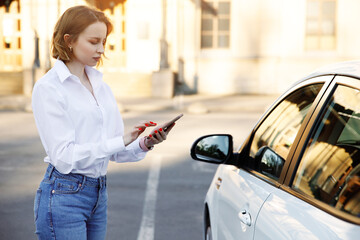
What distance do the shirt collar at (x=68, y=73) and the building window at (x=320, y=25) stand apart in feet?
70.3

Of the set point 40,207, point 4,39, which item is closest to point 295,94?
point 40,207

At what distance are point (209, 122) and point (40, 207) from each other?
37.0ft

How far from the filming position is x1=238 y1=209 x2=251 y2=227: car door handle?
2382mm

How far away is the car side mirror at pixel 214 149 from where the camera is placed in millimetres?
2973

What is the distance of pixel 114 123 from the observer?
2742 mm

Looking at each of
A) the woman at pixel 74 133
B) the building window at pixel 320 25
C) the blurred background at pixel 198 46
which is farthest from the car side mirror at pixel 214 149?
the building window at pixel 320 25

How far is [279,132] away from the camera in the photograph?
2754 mm

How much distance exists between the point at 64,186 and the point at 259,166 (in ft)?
3.07

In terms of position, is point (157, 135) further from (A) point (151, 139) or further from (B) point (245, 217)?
(B) point (245, 217)

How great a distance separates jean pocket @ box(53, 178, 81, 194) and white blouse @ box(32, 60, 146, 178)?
0.06 metres

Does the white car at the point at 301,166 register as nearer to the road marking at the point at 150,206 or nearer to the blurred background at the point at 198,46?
the road marking at the point at 150,206

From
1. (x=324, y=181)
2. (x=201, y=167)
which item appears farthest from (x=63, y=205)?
(x=201, y=167)

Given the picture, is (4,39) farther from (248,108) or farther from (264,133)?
(264,133)

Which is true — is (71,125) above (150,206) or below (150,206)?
above
